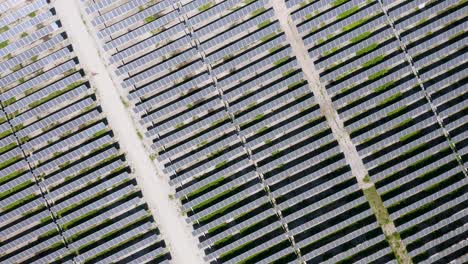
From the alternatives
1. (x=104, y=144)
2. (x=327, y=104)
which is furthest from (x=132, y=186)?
(x=327, y=104)

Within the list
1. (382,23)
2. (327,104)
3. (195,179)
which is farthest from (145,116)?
(382,23)

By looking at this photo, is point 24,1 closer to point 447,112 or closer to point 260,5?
point 260,5

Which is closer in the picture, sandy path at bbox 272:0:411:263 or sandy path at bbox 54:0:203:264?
sandy path at bbox 54:0:203:264

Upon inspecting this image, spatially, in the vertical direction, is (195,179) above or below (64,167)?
below

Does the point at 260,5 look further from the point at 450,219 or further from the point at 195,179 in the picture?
the point at 450,219

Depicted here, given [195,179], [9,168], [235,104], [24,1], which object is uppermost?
[24,1]

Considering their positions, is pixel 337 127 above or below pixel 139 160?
below

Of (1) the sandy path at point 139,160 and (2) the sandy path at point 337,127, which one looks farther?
(2) the sandy path at point 337,127
